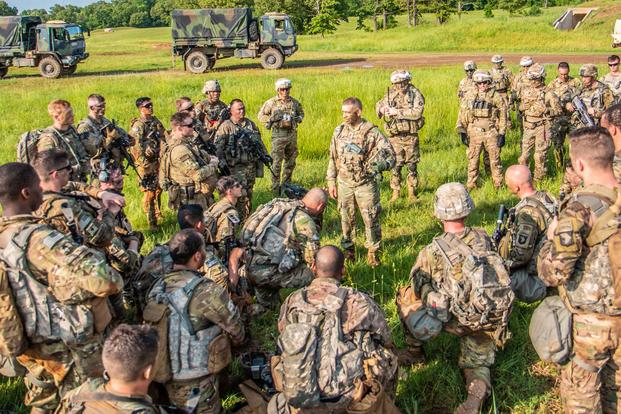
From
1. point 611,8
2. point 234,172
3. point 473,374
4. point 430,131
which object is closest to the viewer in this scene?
point 473,374

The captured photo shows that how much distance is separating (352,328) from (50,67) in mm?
26209

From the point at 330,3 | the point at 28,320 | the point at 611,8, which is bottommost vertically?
the point at 28,320

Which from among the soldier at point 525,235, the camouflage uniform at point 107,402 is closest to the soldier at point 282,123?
the soldier at point 525,235

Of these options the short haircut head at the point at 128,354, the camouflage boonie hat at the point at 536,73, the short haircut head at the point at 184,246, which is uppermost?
the camouflage boonie hat at the point at 536,73

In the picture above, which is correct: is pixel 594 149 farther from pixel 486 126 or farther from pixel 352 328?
pixel 486 126

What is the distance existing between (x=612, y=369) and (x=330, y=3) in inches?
2001

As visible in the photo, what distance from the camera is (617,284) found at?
347 centimetres

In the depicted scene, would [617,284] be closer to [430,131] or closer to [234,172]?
[234,172]

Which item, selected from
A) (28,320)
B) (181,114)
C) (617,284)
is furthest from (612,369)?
(181,114)

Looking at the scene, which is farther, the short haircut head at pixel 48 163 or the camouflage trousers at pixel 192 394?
the short haircut head at pixel 48 163

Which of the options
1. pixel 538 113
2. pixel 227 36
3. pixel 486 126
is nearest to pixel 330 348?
pixel 486 126

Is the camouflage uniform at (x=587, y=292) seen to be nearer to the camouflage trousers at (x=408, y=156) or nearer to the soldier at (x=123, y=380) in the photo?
the soldier at (x=123, y=380)

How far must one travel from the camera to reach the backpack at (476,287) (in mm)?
4309

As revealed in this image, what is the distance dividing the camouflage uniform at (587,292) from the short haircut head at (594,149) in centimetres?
17
